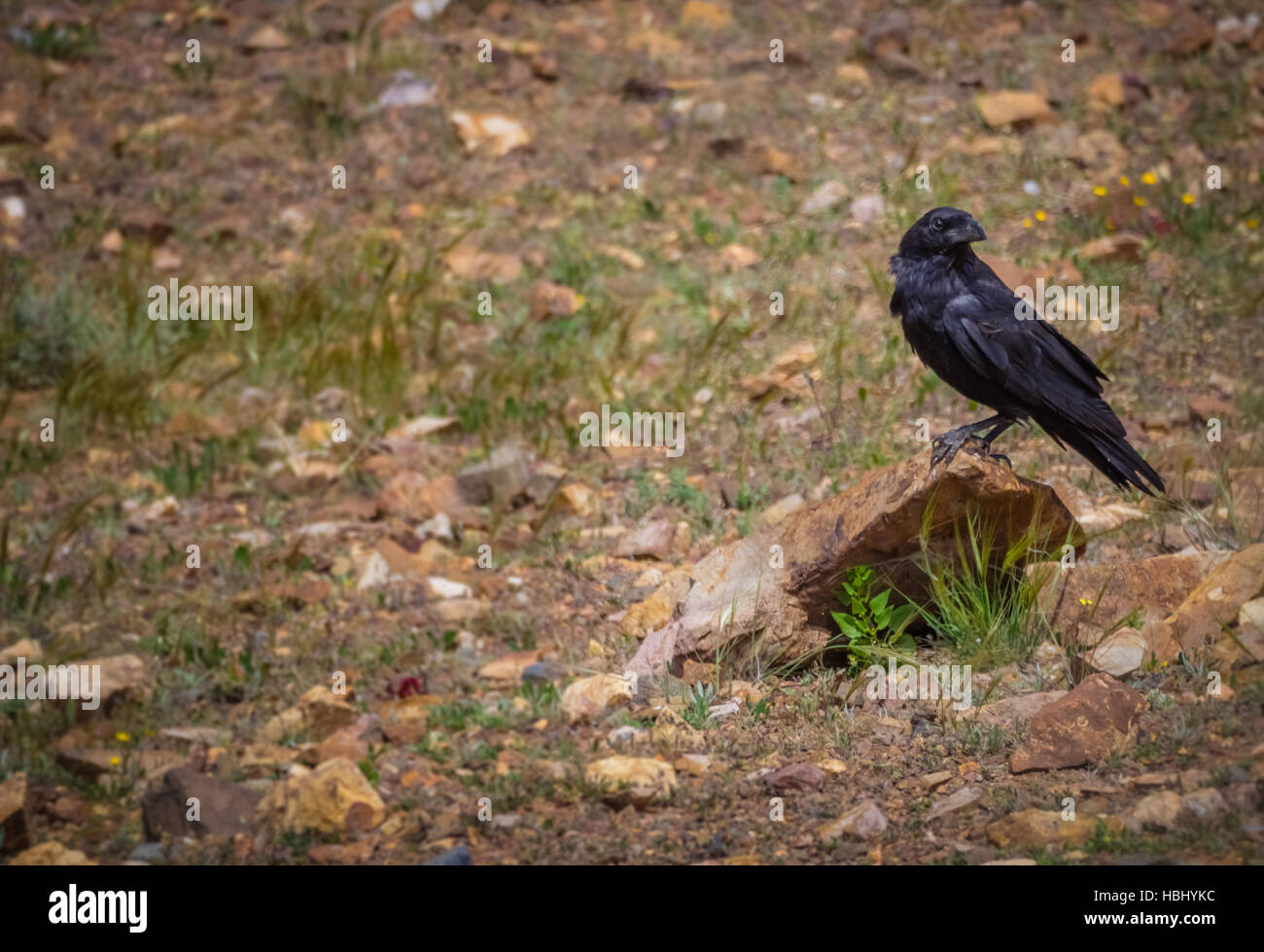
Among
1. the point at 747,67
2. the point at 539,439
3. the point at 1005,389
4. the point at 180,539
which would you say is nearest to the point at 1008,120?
the point at 747,67

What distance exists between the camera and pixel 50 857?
5098 mm

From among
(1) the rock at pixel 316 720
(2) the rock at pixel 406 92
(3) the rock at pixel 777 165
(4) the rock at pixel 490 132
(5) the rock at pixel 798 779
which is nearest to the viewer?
(5) the rock at pixel 798 779

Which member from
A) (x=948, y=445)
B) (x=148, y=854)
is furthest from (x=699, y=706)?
(x=148, y=854)

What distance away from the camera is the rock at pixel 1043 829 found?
420cm

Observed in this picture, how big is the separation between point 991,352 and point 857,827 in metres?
1.99

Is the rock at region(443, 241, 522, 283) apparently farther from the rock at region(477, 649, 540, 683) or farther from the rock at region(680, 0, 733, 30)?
the rock at region(477, 649, 540, 683)

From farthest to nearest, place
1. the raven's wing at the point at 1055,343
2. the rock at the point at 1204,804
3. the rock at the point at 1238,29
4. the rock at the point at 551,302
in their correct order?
the rock at the point at 1238,29
the rock at the point at 551,302
the raven's wing at the point at 1055,343
the rock at the point at 1204,804

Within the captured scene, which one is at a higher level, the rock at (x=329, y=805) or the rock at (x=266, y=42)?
the rock at (x=266, y=42)

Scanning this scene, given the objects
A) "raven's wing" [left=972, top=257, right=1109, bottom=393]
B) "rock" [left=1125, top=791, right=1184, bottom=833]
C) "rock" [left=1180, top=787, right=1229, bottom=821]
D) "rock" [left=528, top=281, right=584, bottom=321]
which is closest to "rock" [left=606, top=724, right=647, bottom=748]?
"rock" [left=1125, top=791, right=1184, bottom=833]

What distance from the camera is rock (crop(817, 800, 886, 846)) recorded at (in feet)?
14.6

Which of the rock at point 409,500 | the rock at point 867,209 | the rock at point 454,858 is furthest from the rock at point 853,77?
the rock at point 454,858

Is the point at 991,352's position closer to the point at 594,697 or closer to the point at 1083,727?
the point at 1083,727

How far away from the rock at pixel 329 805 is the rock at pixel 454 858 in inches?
17.3

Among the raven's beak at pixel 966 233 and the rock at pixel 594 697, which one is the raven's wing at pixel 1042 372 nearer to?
the raven's beak at pixel 966 233
